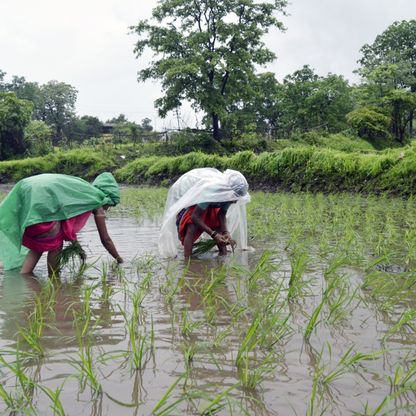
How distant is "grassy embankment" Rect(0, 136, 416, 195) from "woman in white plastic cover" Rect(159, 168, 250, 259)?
629 centimetres

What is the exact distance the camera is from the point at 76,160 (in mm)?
23016

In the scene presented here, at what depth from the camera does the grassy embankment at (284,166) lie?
1102 cm

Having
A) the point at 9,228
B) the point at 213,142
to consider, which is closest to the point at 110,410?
the point at 9,228

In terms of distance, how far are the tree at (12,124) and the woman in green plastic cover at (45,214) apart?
79.8ft

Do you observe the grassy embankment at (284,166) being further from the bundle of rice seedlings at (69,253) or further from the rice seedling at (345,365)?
the rice seedling at (345,365)

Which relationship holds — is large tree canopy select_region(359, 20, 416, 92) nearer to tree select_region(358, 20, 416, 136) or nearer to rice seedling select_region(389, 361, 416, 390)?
tree select_region(358, 20, 416, 136)

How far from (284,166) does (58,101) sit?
3999 cm

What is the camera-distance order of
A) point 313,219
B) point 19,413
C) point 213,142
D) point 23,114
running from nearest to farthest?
1. point 19,413
2. point 313,219
3. point 213,142
4. point 23,114

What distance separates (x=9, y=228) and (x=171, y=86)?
66.2 ft

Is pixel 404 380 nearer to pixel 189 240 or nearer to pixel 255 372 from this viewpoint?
pixel 255 372

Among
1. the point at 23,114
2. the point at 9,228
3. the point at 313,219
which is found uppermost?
the point at 23,114

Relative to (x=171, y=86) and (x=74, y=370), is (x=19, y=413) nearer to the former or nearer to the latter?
(x=74, y=370)

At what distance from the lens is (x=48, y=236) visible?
3.99m

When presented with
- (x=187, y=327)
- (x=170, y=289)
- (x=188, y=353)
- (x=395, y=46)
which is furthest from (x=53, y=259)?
(x=395, y=46)
